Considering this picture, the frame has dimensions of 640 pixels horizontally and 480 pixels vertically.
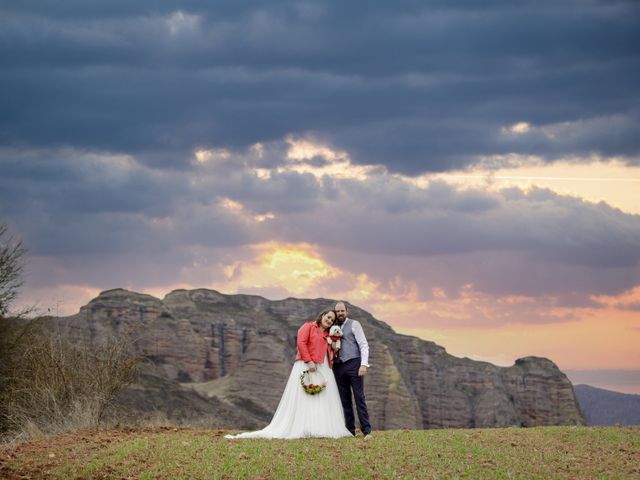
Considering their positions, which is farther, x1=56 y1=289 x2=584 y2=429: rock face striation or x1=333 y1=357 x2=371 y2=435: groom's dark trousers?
x1=56 y1=289 x2=584 y2=429: rock face striation

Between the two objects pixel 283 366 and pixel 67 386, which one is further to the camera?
pixel 283 366

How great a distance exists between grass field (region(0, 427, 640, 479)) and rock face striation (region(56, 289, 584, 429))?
89.2 meters

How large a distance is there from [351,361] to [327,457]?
2.95m

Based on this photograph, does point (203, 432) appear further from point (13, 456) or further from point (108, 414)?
point (108, 414)

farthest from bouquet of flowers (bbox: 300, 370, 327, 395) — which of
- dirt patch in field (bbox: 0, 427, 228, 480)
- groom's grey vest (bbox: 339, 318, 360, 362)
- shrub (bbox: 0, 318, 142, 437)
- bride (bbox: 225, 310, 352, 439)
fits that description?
shrub (bbox: 0, 318, 142, 437)

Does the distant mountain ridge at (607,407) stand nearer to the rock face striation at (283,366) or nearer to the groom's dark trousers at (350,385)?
the rock face striation at (283,366)

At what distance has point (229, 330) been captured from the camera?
150m

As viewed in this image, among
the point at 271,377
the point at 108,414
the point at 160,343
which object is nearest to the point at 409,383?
the point at 271,377

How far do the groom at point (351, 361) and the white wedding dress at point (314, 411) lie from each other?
0.22m

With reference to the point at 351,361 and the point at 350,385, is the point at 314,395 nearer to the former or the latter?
the point at 350,385

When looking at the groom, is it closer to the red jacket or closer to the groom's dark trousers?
the groom's dark trousers

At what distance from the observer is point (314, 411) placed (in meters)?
21.8

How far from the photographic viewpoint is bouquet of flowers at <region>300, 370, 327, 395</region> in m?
21.6

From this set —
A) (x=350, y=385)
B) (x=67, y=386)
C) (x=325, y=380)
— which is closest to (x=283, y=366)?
(x=67, y=386)
